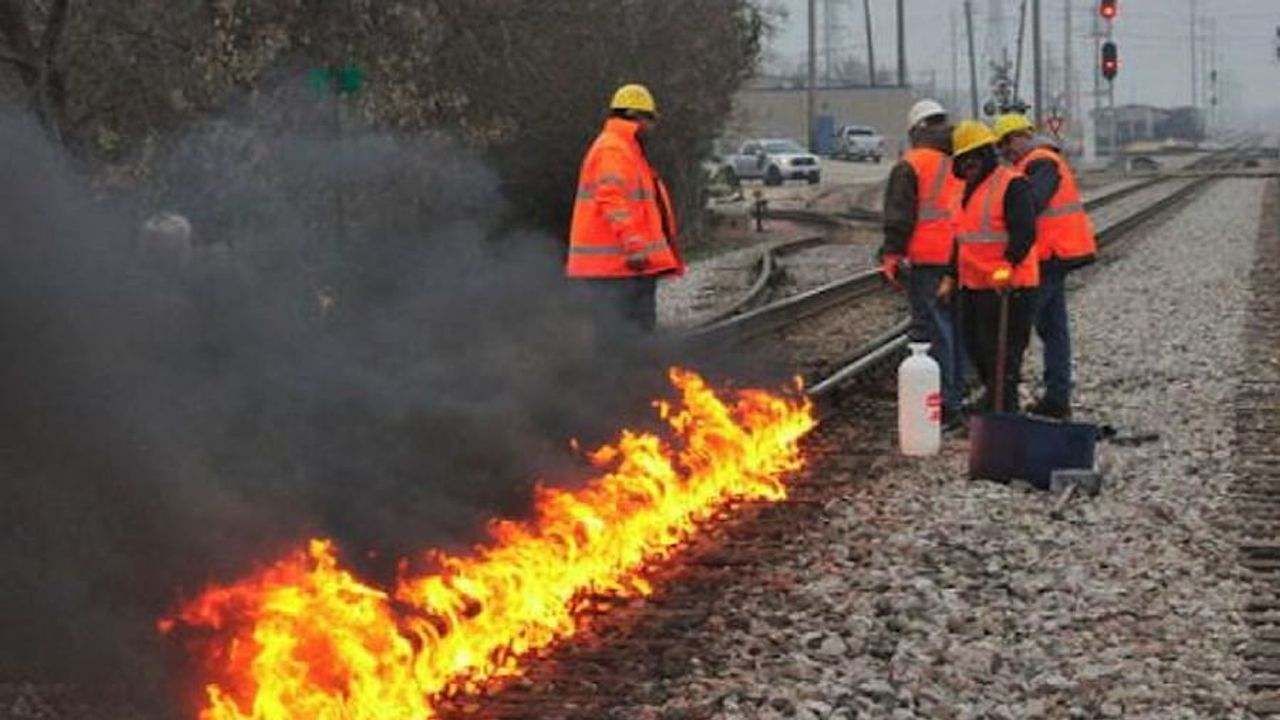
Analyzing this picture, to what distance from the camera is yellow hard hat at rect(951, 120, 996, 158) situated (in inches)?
370

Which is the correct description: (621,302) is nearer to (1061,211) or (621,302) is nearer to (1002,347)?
(1002,347)

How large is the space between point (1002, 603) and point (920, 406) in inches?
116

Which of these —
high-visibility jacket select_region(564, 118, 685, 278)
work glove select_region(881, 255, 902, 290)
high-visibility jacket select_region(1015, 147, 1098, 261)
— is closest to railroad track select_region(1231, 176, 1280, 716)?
high-visibility jacket select_region(1015, 147, 1098, 261)

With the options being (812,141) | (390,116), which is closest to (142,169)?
(390,116)

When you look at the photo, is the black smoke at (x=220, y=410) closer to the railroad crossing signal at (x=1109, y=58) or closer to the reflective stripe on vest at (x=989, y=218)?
the reflective stripe on vest at (x=989, y=218)

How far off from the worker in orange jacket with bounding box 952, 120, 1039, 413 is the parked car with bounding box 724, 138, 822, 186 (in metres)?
42.5

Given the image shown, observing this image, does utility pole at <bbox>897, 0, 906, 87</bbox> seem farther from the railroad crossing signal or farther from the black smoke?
the black smoke

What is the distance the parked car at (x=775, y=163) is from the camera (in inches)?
2119

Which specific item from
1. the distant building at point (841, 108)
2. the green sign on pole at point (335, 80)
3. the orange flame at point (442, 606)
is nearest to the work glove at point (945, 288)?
the orange flame at point (442, 606)

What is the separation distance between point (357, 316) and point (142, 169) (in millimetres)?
3534

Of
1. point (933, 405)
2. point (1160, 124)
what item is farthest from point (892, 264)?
point (1160, 124)

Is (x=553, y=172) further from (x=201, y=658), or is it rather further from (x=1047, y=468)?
(x=201, y=658)

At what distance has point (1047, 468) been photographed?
8.49m

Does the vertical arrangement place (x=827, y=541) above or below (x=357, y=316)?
below
